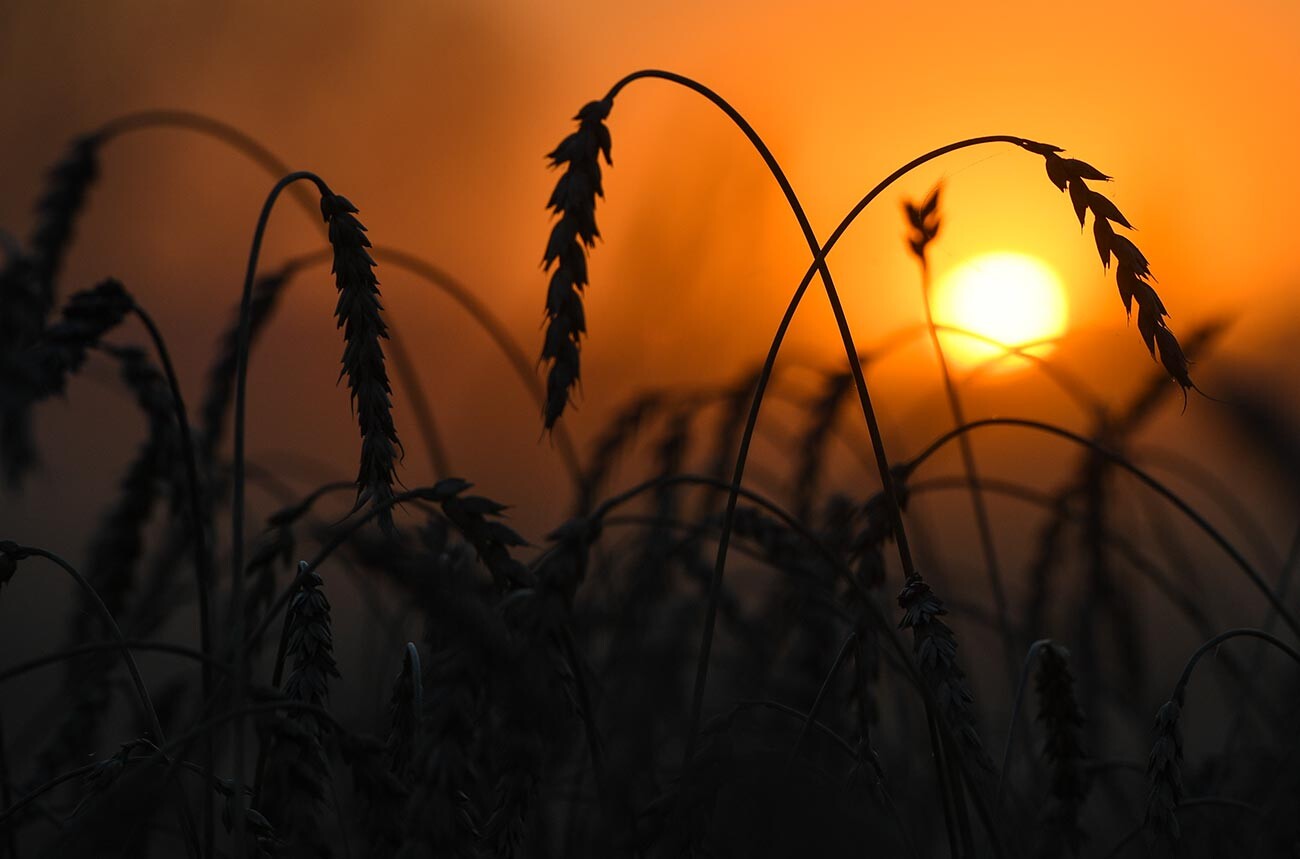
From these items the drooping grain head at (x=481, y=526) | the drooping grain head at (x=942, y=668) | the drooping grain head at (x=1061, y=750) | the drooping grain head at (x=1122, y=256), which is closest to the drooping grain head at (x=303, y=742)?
the drooping grain head at (x=481, y=526)

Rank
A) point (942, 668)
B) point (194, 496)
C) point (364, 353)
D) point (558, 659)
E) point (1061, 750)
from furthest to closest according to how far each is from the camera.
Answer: point (194, 496) → point (364, 353) → point (1061, 750) → point (942, 668) → point (558, 659)

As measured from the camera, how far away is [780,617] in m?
2.81

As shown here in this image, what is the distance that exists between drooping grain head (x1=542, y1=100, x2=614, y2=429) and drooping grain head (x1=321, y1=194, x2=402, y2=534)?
9.5 inches

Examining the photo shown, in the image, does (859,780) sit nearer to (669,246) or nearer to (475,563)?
(475,563)

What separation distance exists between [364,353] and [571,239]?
34 centimetres

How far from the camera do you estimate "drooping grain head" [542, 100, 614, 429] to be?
141 cm

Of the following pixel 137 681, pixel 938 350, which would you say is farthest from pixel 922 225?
pixel 137 681

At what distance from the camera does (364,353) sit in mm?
1553

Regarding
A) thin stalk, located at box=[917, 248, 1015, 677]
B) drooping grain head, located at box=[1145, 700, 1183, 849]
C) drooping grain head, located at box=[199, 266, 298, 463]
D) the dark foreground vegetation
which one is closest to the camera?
the dark foreground vegetation

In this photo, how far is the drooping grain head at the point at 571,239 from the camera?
1.41 meters

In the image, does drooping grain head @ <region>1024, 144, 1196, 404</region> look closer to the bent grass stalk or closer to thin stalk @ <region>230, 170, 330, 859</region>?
the bent grass stalk

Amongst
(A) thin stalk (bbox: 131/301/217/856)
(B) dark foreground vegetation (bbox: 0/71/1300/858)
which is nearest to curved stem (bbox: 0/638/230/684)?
(B) dark foreground vegetation (bbox: 0/71/1300/858)

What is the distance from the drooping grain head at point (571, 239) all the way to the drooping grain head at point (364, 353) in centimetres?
24

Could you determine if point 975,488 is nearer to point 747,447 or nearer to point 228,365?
point 747,447
